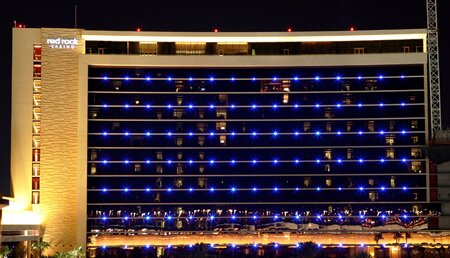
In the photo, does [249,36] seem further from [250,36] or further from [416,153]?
[416,153]

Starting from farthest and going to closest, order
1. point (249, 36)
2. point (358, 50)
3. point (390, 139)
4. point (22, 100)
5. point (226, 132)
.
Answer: point (358, 50)
point (249, 36)
point (226, 132)
point (390, 139)
point (22, 100)

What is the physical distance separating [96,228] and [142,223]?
6.18 metres

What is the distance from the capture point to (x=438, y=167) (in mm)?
130750

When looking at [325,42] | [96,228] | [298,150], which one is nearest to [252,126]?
[298,150]

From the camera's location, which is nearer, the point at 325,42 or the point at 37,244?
the point at 37,244

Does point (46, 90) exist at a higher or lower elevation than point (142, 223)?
higher

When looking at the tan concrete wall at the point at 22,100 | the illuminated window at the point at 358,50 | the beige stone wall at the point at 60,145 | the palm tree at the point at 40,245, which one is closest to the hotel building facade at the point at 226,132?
the tan concrete wall at the point at 22,100

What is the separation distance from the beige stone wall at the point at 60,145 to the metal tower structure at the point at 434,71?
156 ft

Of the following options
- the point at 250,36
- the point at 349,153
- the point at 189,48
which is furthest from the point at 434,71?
the point at 189,48

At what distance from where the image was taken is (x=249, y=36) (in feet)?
435

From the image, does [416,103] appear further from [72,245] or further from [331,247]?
[72,245]

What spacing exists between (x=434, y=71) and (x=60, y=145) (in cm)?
5178

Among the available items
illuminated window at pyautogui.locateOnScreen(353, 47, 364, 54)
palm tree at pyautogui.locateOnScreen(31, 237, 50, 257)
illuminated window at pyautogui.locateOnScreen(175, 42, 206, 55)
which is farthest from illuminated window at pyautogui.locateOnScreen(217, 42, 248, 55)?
palm tree at pyautogui.locateOnScreen(31, 237, 50, 257)

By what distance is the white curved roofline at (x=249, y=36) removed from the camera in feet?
431
